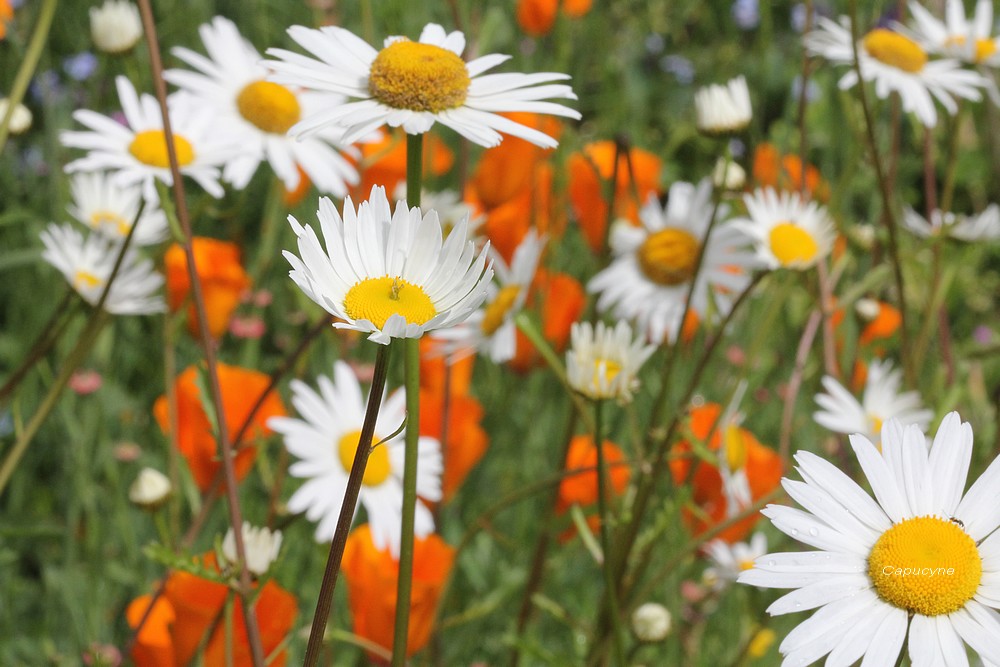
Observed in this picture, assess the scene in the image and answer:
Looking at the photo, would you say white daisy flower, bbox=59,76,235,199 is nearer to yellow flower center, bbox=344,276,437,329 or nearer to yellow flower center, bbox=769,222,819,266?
yellow flower center, bbox=344,276,437,329

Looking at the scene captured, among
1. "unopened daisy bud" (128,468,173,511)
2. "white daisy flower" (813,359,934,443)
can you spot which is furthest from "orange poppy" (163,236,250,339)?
"white daisy flower" (813,359,934,443)

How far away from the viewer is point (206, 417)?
107 centimetres

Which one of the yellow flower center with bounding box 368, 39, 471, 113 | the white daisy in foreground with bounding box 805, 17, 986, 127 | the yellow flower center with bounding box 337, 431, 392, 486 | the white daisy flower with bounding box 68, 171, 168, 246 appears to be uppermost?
the white daisy in foreground with bounding box 805, 17, 986, 127

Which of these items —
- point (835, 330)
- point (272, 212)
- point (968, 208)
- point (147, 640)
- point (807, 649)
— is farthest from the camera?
point (968, 208)

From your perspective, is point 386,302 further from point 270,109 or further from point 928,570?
point 270,109

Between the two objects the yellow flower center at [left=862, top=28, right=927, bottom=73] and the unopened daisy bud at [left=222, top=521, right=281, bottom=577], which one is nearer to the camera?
the unopened daisy bud at [left=222, top=521, right=281, bottom=577]

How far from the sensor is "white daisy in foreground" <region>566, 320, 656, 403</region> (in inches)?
30.9

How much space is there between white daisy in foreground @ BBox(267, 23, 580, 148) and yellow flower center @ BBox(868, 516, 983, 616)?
29 cm

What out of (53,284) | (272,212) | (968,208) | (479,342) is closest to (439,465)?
(479,342)

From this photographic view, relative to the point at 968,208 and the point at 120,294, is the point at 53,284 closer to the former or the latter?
the point at 120,294

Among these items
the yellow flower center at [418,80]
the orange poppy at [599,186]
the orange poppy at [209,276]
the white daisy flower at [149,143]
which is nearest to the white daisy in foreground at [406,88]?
the yellow flower center at [418,80]

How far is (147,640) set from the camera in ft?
2.70

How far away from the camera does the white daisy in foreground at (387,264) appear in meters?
0.52

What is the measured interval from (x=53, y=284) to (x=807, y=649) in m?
1.17
